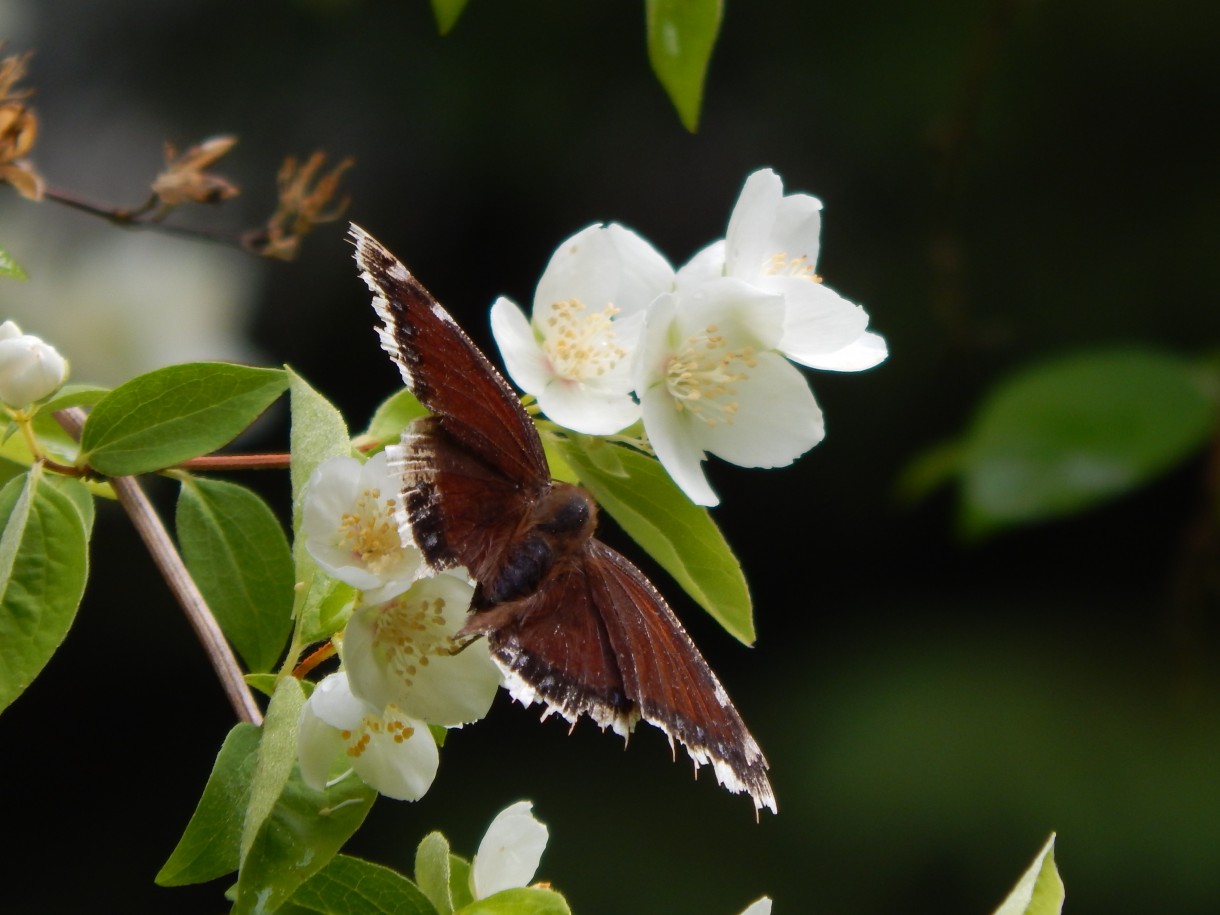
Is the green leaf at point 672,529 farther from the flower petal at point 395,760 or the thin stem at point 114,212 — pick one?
the thin stem at point 114,212

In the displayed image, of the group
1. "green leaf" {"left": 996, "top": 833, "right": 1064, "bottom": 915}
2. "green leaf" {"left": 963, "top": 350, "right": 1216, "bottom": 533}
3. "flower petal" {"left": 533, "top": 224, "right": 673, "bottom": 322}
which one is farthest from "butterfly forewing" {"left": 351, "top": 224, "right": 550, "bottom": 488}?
"green leaf" {"left": 963, "top": 350, "right": 1216, "bottom": 533}

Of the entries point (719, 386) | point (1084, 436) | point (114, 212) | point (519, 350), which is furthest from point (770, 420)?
point (1084, 436)

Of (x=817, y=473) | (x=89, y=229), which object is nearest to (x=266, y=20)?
(x=89, y=229)

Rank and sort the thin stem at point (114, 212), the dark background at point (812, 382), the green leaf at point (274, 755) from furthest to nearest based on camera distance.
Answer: the dark background at point (812, 382), the thin stem at point (114, 212), the green leaf at point (274, 755)

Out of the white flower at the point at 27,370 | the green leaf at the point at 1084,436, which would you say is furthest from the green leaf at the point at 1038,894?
the green leaf at the point at 1084,436

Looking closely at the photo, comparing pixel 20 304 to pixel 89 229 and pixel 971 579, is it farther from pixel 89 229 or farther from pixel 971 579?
pixel 971 579
